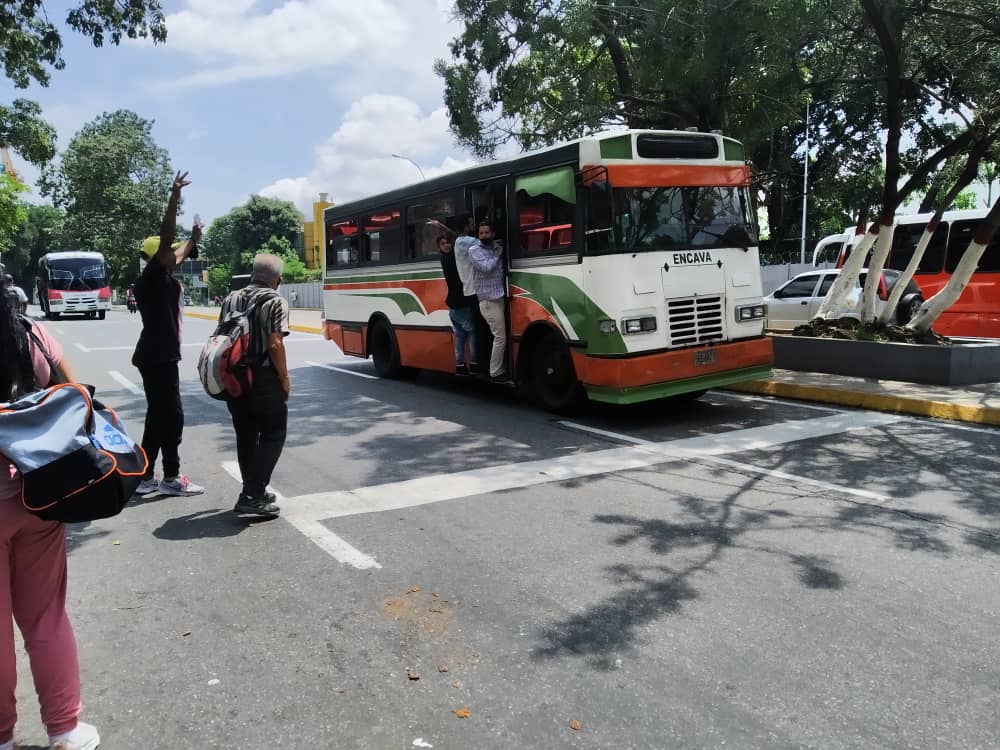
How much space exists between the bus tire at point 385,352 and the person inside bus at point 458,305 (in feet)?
7.07

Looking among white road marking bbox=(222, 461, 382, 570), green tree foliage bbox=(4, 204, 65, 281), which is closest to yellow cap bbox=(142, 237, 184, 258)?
white road marking bbox=(222, 461, 382, 570)

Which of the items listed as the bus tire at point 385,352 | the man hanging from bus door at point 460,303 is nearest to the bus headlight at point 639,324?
the man hanging from bus door at point 460,303

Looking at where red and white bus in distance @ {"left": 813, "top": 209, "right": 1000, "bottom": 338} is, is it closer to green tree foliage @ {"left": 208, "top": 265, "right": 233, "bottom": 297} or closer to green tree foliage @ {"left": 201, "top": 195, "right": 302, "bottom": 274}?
green tree foliage @ {"left": 208, "top": 265, "right": 233, "bottom": 297}

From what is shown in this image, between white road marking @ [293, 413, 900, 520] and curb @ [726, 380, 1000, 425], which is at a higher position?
curb @ [726, 380, 1000, 425]

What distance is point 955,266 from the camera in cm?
1661

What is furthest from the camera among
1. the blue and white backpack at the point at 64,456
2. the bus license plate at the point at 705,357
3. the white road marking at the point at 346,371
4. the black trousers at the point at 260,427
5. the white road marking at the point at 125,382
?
the white road marking at the point at 346,371

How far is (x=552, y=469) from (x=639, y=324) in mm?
2112

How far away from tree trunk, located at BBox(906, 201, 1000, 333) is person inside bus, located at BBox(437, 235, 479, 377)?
6.28 meters

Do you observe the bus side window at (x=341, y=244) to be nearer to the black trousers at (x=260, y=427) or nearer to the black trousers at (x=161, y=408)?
the black trousers at (x=161, y=408)

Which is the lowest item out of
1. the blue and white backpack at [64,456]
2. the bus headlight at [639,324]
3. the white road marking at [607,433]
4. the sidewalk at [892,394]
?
the white road marking at [607,433]

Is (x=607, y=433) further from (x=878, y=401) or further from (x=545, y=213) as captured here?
(x=878, y=401)

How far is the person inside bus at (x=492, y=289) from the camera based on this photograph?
9.19 meters

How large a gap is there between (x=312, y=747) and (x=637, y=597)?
183cm

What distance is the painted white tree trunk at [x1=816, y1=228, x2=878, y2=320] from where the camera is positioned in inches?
477
